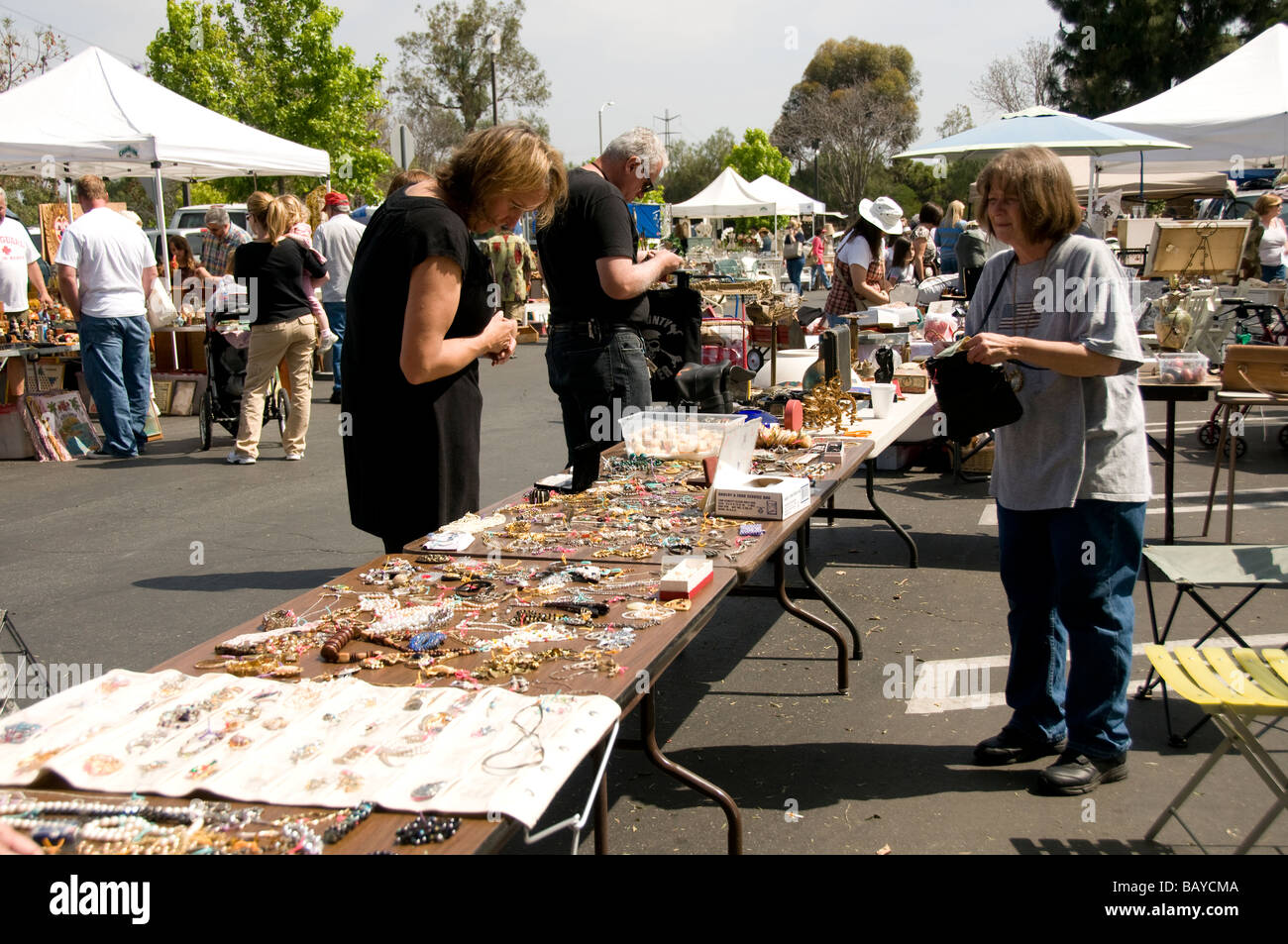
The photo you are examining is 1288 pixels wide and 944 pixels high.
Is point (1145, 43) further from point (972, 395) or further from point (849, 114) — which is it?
point (972, 395)

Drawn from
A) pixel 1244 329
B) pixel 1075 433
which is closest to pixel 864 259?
pixel 1244 329

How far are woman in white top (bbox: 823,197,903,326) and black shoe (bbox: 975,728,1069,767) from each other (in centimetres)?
454

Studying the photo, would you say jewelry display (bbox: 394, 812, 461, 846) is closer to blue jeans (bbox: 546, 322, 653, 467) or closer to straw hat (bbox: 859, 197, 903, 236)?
blue jeans (bbox: 546, 322, 653, 467)

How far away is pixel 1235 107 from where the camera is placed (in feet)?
35.5

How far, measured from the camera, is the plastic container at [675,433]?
407 cm

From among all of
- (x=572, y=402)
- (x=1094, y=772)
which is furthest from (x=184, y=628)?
(x=1094, y=772)

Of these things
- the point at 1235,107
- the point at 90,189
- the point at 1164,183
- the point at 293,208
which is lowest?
the point at 293,208

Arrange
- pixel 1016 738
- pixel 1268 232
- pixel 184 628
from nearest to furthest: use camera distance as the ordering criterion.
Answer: pixel 1016 738 → pixel 184 628 → pixel 1268 232

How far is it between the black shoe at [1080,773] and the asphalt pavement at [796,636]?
40 mm

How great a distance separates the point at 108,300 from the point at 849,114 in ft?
163

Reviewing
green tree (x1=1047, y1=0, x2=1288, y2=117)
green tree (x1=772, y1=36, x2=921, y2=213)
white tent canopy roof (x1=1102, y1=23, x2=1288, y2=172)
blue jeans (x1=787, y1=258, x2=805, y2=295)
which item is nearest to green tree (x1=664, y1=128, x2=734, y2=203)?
green tree (x1=772, y1=36, x2=921, y2=213)
